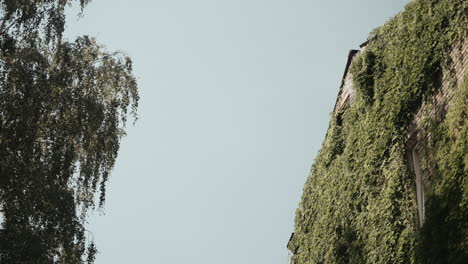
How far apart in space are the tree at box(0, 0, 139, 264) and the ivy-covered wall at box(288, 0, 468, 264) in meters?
5.95

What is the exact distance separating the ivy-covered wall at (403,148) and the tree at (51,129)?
5.95 meters

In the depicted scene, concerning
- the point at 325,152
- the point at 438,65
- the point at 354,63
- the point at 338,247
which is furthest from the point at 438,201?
the point at 325,152

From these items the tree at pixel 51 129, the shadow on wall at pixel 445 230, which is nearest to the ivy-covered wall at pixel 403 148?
the shadow on wall at pixel 445 230

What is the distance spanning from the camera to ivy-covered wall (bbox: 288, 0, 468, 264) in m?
6.80

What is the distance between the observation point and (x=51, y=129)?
14133 millimetres

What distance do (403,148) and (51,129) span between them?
28.9 feet

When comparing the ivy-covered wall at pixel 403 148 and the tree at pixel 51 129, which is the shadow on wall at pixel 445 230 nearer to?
the ivy-covered wall at pixel 403 148

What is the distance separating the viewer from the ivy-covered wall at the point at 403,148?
6805 millimetres

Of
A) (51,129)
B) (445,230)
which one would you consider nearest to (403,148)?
(445,230)

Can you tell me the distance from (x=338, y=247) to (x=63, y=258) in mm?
6508

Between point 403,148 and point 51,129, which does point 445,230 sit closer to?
point 403,148

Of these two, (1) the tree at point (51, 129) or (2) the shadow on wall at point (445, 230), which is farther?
(1) the tree at point (51, 129)

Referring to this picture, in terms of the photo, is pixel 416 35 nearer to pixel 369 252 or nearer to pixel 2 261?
pixel 369 252

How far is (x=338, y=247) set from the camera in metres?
10.8
